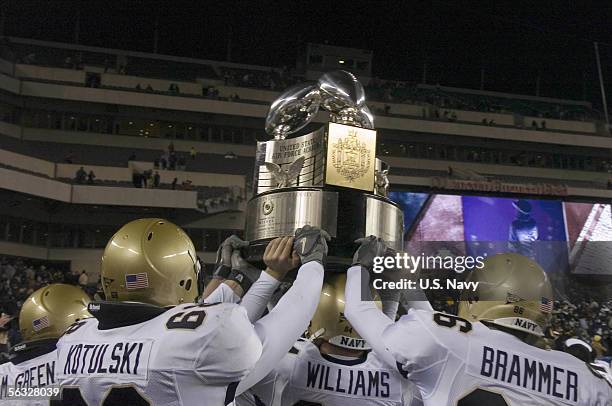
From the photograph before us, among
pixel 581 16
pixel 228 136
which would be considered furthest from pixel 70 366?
pixel 228 136

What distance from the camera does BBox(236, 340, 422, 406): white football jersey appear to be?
116 inches

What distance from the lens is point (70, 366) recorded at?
2.13 meters

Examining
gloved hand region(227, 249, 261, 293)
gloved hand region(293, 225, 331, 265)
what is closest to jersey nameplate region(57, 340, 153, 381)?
gloved hand region(293, 225, 331, 265)

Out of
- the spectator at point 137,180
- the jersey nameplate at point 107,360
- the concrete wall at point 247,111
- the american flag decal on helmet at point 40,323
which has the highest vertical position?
the concrete wall at point 247,111

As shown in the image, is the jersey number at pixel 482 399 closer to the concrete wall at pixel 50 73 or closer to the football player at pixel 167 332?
the football player at pixel 167 332

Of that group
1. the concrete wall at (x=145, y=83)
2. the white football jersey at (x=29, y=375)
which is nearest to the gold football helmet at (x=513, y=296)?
the white football jersey at (x=29, y=375)

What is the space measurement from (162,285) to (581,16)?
46.4 ft

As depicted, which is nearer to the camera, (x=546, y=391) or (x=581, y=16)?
(x=546, y=391)

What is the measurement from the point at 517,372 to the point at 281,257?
31.9 inches

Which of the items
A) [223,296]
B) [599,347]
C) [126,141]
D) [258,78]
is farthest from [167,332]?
[258,78]

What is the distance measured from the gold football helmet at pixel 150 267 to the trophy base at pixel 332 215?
2193 mm

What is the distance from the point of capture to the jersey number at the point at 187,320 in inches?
74.3

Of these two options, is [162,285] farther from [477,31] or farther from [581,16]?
[477,31]

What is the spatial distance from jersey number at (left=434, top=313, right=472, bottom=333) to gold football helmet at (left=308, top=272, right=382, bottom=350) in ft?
2.91
